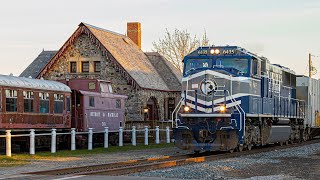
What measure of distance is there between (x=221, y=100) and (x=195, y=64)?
6.64 feet

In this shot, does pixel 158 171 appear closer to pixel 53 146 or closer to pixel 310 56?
pixel 53 146

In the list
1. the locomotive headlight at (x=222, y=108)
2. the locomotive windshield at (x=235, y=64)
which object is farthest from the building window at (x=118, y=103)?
the locomotive headlight at (x=222, y=108)

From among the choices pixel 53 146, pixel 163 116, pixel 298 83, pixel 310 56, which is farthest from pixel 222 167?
pixel 310 56

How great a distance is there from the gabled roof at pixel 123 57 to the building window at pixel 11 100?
16.2m

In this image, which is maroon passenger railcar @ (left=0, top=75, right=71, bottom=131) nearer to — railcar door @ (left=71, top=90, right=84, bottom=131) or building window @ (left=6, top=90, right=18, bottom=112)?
building window @ (left=6, top=90, right=18, bottom=112)

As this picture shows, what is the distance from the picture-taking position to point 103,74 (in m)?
43.1

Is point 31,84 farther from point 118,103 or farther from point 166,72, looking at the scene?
point 166,72

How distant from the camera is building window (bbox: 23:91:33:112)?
27.0 meters

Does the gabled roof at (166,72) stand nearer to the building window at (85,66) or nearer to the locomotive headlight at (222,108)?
the building window at (85,66)

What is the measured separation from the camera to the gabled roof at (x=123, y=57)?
1672 inches

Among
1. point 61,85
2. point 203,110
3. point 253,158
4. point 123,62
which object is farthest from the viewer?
point 123,62

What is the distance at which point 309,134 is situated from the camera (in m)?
35.5

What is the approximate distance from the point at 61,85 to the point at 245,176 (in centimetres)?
1707

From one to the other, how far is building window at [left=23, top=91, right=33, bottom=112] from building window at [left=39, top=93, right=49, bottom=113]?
2.54 feet
